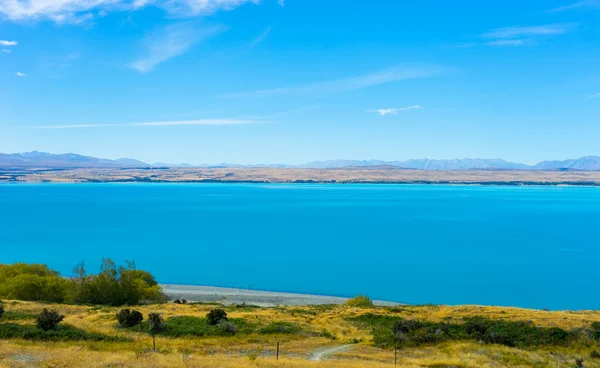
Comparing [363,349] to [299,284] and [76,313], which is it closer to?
[76,313]

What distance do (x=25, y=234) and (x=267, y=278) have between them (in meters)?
59.1

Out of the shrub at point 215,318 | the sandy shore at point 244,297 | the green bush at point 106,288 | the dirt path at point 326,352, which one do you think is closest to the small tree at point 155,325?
the shrub at point 215,318

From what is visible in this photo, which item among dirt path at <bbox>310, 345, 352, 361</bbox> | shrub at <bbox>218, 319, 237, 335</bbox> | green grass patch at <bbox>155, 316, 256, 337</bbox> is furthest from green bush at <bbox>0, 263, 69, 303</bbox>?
dirt path at <bbox>310, 345, 352, 361</bbox>

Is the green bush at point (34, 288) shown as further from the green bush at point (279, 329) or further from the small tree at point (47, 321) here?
the green bush at point (279, 329)

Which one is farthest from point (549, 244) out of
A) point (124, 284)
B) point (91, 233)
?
point (91, 233)

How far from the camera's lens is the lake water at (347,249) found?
52.7 m

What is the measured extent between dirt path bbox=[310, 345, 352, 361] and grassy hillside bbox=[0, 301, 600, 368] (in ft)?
0.28

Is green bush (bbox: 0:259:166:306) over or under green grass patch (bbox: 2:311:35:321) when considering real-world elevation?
under

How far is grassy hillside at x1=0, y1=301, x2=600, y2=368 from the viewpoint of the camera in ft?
46.3

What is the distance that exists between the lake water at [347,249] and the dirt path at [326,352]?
31.2 m

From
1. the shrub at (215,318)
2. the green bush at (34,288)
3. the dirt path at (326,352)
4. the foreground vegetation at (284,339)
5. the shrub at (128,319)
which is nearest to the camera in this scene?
the foreground vegetation at (284,339)

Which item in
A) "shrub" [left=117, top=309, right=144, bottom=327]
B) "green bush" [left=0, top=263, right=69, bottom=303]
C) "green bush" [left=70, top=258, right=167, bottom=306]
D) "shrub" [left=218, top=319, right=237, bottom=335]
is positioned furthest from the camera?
"green bush" [left=70, top=258, right=167, bottom=306]

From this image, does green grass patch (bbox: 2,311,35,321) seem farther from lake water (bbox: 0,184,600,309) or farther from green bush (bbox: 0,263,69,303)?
lake water (bbox: 0,184,600,309)

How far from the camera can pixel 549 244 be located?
261 feet
